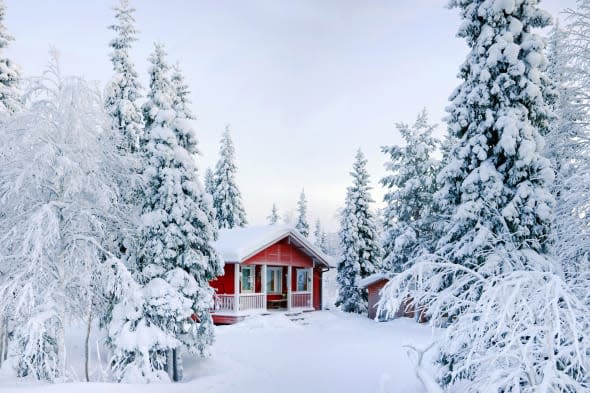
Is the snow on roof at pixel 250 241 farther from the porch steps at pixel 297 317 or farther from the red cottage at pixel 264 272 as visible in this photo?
the porch steps at pixel 297 317

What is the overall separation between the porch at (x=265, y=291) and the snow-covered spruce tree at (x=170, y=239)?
10.00 meters

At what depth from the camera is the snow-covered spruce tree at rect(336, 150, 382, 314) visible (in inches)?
1366

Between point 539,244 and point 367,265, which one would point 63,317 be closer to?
point 539,244

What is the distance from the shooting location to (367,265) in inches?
1380

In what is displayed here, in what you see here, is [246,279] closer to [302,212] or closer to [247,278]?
[247,278]

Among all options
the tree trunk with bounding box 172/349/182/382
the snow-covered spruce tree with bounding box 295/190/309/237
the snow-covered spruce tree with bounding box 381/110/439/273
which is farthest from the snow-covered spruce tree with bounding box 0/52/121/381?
the snow-covered spruce tree with bounding box 295/190/309/237

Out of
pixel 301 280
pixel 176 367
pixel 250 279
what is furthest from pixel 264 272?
pixel 176 367

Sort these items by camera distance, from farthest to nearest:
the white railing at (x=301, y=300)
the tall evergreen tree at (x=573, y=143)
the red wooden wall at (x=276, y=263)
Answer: the white railing at (x=301, y=300), the red wooden wall at (x=276, y=263), the tall evergreen tree at (x=573, y=143)

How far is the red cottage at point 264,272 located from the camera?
2538cm

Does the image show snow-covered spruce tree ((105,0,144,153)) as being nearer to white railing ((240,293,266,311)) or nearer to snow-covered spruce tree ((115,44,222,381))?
snow-covered spruce tree ((115,44,222,381))

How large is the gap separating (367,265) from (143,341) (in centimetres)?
2426

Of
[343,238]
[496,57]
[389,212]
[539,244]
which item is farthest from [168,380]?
[343,238]

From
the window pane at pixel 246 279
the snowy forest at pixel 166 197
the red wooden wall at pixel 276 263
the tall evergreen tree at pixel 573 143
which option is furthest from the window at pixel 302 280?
the tall evergreen tree at pixel 573 143

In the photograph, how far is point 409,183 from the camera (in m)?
27.3
